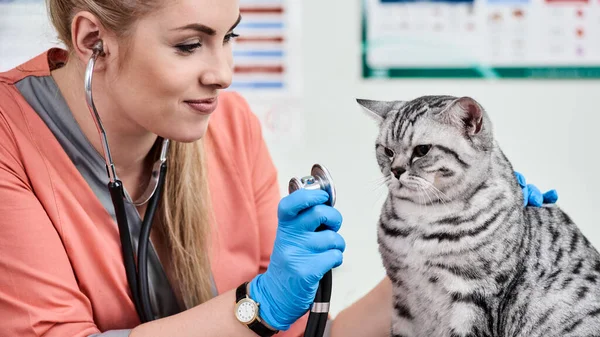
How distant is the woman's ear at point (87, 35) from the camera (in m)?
0.96

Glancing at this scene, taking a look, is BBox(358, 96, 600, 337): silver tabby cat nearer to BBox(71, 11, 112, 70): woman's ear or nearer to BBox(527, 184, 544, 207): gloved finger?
BBox(527, 184, 544, 207): gloved finger

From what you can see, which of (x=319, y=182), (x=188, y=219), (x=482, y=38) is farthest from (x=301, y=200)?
(x=482, y=38)

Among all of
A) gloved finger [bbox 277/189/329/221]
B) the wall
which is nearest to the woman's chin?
gloved finger [bbox 277/189/329/221]

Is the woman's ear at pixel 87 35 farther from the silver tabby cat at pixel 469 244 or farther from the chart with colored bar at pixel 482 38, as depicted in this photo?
the chart with colored bar at pixel 482 38

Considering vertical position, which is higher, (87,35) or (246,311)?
(87,35)

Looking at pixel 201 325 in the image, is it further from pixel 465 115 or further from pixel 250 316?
pixel 465 115

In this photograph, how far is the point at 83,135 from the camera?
1.06 meters

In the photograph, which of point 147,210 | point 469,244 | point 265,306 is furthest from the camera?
point 147,210

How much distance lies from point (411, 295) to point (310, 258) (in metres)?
0.15

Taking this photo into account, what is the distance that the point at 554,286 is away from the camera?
2.76 feet

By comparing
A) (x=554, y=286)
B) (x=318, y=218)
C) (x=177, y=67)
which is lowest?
(x=554, y=286)

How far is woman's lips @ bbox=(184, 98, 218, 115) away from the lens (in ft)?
3.25

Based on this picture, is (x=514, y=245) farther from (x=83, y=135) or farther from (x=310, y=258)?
(x=83, y=135)

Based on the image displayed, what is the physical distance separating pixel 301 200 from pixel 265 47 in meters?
1.10
